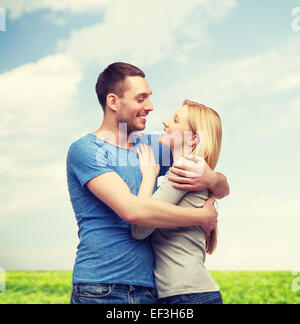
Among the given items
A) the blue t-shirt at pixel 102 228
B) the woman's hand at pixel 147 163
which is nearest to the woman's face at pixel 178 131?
the woman's hand at pixel 147 163

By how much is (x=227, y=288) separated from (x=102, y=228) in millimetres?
3752

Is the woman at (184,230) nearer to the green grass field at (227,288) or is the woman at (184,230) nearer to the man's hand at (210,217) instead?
the man's hand at (210,217)

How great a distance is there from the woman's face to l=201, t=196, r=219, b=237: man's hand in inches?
13.9

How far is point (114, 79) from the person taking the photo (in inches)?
99.3

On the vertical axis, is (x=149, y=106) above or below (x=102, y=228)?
above

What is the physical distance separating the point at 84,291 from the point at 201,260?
24.5 inches

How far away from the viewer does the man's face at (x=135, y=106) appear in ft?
7.97

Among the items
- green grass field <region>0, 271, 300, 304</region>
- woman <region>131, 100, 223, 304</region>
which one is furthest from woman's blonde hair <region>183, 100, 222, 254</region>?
green grass field <region>0, 271, 300, 304</region>

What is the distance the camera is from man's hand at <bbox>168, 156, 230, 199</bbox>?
211cm

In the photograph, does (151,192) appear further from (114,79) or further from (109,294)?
(114,79)

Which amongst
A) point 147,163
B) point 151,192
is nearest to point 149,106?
point 147,163

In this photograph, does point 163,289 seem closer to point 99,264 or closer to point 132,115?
point 99,264

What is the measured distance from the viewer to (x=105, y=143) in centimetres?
232
